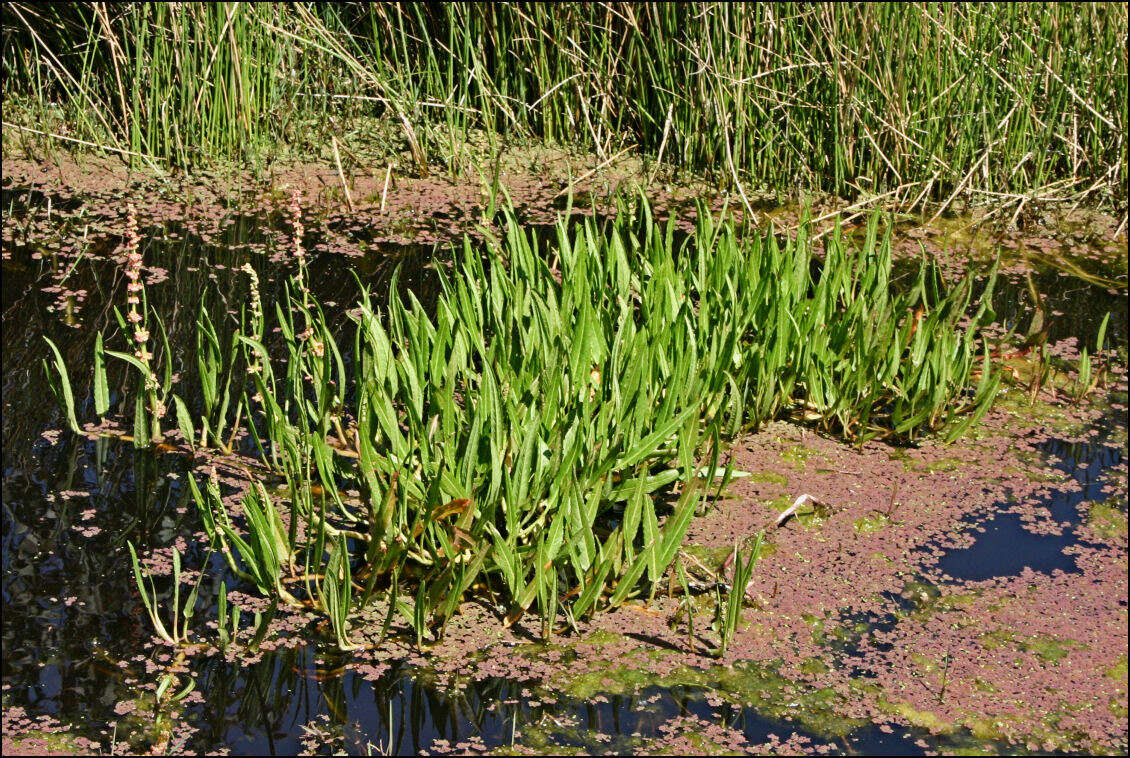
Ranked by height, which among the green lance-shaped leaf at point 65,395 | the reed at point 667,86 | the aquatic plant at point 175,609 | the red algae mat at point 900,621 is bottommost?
the red algae mat at point 900,621

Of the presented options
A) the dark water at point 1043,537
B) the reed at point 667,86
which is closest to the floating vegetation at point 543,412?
the dark water at point 1043,537

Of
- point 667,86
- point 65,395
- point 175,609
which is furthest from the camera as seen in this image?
point 667,86

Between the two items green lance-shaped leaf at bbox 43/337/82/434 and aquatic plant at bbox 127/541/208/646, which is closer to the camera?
aquatic plant at bbox 127/541/208/646

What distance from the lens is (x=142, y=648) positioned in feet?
7.19

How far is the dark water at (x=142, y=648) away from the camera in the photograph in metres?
2.05

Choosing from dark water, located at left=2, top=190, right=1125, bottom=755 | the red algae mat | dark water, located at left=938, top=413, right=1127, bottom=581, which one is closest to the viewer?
dark water, located at left=2, top=190, right=1125, bottom=755

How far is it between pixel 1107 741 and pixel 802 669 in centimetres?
52

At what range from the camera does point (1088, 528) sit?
2742mm

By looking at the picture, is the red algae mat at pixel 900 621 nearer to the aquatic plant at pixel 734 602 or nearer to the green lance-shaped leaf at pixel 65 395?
the aquatic plant at pixel 734 602

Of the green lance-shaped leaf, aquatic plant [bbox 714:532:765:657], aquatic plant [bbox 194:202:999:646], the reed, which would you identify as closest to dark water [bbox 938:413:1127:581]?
aquatic plant [bbox 194:202:999:646]

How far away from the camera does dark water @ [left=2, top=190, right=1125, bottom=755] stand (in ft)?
6.72

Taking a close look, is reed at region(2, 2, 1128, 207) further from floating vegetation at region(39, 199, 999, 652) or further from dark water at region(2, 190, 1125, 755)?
dark water at region(2, 190, 1125, 755)

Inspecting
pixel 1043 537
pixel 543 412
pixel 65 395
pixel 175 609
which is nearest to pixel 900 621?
pixel 1043 537

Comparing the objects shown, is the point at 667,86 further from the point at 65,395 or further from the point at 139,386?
the point at 65,395
